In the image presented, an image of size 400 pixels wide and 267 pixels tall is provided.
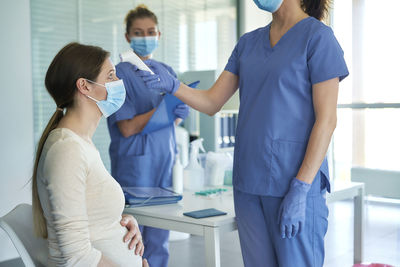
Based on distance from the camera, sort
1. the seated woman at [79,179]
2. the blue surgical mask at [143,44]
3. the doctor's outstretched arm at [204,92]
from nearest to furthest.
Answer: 1. the seated woman at [79,179]
2. the doctor's outstretched arm at [204,92]
3. the blue surgical mask at [143,44]

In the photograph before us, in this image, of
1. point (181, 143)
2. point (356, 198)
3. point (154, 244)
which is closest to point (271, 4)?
point (154, 244)

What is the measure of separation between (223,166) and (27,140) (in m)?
1.56

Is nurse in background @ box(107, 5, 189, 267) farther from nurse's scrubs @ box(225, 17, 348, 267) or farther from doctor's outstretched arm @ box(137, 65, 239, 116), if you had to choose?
nurse's scrubs @ box(225, 17, 348, 267)

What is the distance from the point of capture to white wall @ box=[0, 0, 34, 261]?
2920 mm

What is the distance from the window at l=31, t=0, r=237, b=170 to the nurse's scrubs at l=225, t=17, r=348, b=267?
7.11 ft

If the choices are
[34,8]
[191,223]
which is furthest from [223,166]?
[34,8]

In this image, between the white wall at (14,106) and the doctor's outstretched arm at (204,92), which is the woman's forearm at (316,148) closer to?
the doctor's outstretched arm at (204,92)

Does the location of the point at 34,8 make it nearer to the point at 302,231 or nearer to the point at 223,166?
the point at 223,166

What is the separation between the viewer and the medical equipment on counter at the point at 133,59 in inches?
61.8

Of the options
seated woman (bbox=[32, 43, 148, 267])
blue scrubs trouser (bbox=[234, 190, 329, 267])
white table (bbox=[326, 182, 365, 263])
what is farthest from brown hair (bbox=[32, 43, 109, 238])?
white table (bbox=[326, 182, 365, 263])

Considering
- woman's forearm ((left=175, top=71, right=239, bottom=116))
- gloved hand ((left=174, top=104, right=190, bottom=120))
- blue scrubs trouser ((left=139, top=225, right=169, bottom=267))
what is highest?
woman's forearm ((left=175, top=71, right=239, bottom=116))

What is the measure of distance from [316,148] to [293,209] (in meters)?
0.20

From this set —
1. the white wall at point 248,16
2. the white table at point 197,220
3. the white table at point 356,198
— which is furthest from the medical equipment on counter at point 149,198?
the white wall at point 248,16

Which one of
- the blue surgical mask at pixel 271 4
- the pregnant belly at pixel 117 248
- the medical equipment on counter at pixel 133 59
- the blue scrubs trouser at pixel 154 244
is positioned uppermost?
the blue surgical mask at pixel 271 4
